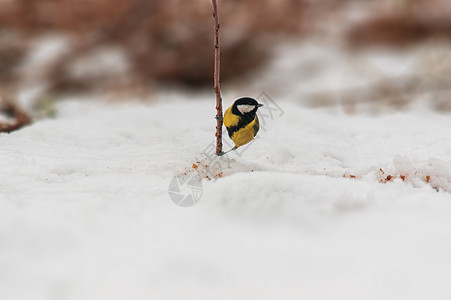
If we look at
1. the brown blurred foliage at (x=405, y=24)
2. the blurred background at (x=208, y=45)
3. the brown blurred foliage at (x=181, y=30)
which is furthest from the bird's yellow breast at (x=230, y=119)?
the brown blurred foliage at (x=405, y=24)

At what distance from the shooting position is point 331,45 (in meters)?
2.64

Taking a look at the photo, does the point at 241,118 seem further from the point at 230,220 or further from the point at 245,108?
the point at 230,220

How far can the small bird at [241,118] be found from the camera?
1.11 metres

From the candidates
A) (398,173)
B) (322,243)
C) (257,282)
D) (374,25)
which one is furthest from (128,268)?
(374,25)

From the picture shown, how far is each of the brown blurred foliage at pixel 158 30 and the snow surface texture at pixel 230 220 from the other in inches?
44.3

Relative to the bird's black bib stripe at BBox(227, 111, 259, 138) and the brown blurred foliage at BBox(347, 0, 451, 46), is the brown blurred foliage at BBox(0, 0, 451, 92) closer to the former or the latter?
the brown blurred foliage at BBox(347, 0, 451, 46)

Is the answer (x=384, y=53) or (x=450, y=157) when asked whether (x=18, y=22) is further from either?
(x=450, y=157)

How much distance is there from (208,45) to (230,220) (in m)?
1.73

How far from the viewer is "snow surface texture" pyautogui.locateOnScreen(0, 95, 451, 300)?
76 cm

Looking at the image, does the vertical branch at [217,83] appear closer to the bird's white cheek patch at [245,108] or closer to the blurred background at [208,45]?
the bird's white cheek patch at [245,108]

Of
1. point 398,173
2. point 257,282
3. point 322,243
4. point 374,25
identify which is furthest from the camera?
point 374,25

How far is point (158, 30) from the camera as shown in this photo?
2584mm

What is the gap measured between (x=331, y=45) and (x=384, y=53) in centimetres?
33

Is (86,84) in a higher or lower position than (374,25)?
lower
